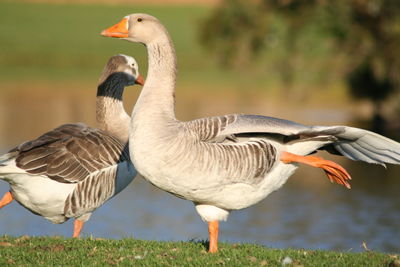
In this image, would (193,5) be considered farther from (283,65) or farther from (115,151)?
(115,151)

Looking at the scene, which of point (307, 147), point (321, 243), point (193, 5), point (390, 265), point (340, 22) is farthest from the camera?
point (193, 5)

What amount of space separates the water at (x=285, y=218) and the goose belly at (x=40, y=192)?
137 inches

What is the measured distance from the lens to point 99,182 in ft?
28.9

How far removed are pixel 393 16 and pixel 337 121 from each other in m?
5.53

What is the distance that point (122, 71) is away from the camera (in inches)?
416

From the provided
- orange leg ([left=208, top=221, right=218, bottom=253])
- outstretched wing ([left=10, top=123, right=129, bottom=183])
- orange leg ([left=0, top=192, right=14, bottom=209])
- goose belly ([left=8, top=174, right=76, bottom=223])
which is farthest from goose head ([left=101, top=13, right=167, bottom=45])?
orange leg ([left=0, top=192, right=14, bottom=209])

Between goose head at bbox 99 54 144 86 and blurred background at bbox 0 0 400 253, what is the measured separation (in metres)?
4.11

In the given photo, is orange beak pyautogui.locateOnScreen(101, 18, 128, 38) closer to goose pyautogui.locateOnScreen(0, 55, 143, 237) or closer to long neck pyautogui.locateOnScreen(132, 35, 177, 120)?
long neck pyautogui.locateOnScreen(132, 35, 177, 120)

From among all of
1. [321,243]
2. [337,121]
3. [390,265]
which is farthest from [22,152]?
[337,121]

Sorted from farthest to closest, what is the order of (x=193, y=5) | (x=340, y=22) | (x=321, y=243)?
(x=193, y=5), (x=340, y=22), (x=321, y=243)

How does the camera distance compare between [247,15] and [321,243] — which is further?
[247,15]

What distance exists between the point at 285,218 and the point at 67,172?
916 cm

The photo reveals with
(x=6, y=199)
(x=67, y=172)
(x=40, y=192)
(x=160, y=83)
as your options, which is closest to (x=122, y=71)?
(x=67, y=172)

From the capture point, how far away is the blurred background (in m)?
15.4
